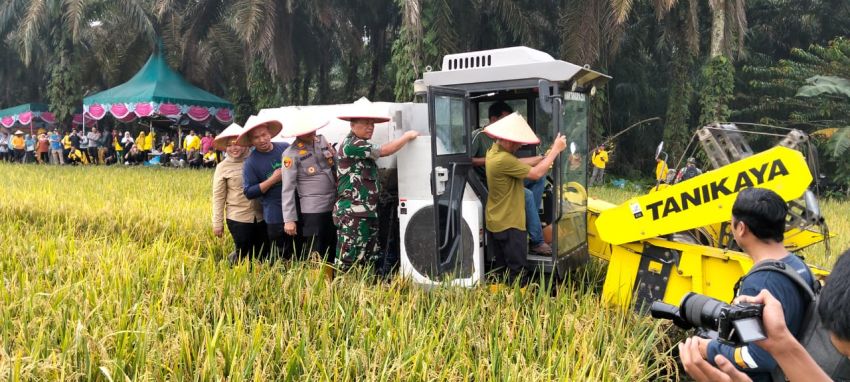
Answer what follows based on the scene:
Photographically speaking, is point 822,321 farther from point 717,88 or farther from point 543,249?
point 717,88

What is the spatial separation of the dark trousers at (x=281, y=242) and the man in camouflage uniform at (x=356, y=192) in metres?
0.55

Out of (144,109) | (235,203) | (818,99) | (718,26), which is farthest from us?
(144,109)

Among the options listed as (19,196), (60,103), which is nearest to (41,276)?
(19,196)

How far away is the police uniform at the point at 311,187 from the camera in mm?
4887

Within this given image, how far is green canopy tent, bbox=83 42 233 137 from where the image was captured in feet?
63.6

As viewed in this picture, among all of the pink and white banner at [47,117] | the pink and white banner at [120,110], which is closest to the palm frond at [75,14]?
the pink and white banner at [120,110]

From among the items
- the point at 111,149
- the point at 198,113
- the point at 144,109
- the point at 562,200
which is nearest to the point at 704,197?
A: the point at 562,200

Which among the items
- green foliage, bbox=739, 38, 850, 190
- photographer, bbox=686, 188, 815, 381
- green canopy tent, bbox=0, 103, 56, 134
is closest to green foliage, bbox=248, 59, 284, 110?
green canopy tent, bbox=0, 103, 56, 134

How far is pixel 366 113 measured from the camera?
4.78 meters

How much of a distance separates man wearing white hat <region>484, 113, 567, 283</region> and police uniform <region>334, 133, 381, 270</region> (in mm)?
871

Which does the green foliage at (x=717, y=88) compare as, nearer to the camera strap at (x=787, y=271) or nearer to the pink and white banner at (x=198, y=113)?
the pink and white banner at (x=198, y=113)

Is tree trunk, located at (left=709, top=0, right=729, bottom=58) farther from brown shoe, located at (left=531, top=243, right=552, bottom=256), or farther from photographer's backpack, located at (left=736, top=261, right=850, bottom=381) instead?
photographer's backpack, located at (left=736, top=261, right=850, bottom=381)

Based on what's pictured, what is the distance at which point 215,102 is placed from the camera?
21.2m

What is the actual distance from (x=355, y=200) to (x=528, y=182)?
1.33 m
